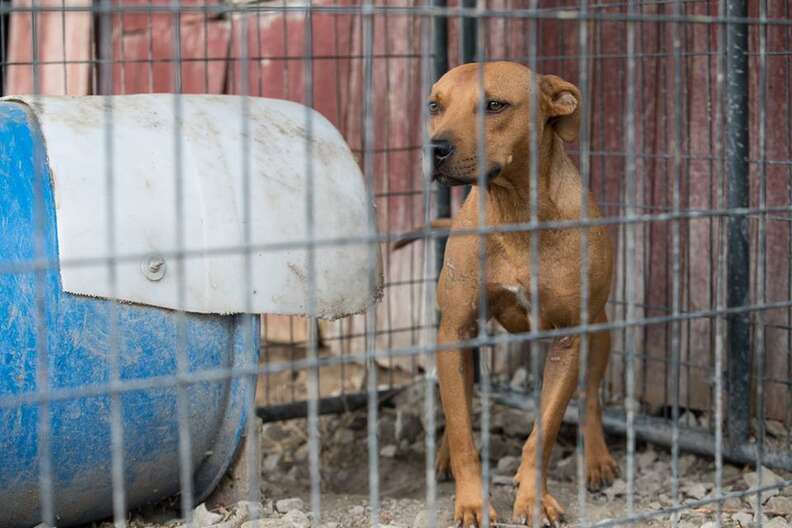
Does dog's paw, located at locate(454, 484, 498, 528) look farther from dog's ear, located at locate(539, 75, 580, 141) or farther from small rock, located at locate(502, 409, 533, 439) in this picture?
small rock, located at locate(502, 409, 533, 439)

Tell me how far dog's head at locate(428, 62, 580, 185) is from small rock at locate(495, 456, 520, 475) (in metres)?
1.36

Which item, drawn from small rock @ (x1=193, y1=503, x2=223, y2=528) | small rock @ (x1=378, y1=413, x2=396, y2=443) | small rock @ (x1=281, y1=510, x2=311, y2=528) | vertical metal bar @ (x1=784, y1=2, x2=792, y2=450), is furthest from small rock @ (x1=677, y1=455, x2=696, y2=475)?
small rock @ (x1=193, y1=503, x2=223, y2=528)

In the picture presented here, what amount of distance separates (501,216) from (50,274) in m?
1.45

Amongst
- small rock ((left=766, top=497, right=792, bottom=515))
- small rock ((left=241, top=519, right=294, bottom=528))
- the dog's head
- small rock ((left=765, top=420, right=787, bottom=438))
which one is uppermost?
the dog's head

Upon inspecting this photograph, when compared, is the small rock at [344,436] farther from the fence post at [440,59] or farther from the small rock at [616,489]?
the small rock at [616,489]

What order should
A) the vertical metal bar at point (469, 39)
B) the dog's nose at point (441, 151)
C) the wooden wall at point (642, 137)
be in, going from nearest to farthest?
the dog's nose at point (441, 151) < the wooden wall at point (642, 137) < the vertical metal bar at point (469, 39)

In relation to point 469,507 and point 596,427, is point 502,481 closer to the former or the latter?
point 596,427

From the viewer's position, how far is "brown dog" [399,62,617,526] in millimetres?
3689

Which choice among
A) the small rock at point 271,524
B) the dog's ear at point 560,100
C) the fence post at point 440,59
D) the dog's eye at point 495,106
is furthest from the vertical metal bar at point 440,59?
the small rock at point 271,524

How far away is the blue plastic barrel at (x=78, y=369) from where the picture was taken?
10.4 ft

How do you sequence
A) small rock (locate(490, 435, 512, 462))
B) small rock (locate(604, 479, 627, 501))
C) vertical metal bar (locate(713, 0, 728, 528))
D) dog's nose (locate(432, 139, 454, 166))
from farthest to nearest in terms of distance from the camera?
small rock (locate(490, 435, 512, 462)), small rock (locate(604, 479, 627, 501)), dog's nose (locate(432, 139, 454, 166)), vertical metal bar (locate(713, 0, 728, 528))

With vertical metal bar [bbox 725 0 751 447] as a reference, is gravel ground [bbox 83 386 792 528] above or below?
Answer: below

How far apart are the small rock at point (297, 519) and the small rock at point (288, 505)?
115 millimetres

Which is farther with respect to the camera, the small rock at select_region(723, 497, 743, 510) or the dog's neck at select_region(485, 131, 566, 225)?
the small rock at select_region(723, 497, 743, 510)
